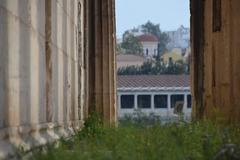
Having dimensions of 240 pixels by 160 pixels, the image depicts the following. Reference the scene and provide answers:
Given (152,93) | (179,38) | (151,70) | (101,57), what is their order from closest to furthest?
(101,57), (152,93), (151,70), (179,38)

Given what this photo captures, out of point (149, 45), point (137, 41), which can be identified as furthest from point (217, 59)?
point (149, 45)

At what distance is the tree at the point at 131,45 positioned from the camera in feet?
302

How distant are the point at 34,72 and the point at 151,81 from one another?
49.6m

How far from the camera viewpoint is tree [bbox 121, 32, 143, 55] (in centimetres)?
9206

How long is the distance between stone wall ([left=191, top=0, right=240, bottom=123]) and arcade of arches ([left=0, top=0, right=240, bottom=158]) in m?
0.02

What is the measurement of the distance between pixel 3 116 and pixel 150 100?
49615 millimetres

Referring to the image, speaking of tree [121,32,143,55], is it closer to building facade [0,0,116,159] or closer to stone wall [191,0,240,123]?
stone wall [191,0,240,123]

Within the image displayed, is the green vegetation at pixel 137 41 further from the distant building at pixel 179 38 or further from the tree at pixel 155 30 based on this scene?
the distant building at pixel 179 38

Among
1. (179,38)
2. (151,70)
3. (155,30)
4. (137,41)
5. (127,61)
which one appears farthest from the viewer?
(179,38)

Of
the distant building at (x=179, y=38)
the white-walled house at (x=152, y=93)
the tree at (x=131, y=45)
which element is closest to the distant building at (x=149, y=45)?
the tree at (x=131, y=45)

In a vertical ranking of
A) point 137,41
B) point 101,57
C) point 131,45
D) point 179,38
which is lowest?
point 101,57

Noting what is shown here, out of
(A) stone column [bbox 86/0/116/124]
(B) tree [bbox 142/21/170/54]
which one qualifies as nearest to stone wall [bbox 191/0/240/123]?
(A) stone column [bbox 86/0/116/124]

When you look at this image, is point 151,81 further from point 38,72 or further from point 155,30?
point 155,30

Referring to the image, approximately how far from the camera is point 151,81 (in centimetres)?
5691
